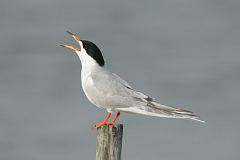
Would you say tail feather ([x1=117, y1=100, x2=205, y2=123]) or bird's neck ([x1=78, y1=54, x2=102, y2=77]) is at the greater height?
bird's neck ([x1=78, y1=54, x2=102, y2=77])

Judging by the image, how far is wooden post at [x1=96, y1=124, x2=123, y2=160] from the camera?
256 inches

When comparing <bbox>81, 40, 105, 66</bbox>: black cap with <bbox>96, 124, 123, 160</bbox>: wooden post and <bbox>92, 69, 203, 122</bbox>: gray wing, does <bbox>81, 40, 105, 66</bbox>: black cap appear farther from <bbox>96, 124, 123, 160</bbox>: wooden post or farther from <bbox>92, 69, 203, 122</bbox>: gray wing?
<bbox>96, 124, 123, 160</bbox>: wooden post

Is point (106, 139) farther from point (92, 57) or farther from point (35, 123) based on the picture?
point (35, 123)

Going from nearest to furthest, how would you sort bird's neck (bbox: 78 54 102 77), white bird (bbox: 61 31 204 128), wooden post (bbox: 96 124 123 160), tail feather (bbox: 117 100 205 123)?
1. wooden post (bbox: 96 124 123 160)
2. tail feather (bbox: 117 100 205 123)
3. white bird (bbox: 61 31 204 128)
4. bird's neck (bbox: 78 54 102 77)

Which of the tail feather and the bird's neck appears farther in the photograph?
the bird's neck

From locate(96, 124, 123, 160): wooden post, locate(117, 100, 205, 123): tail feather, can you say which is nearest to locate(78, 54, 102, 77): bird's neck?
locate(117, 100, 205, 123): tail feather

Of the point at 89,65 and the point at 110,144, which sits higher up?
the point at 89,65

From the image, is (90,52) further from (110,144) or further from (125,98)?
(110,144)

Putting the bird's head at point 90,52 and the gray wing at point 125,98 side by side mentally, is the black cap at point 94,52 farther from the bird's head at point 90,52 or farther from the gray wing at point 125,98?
the gray wing at point 125,98

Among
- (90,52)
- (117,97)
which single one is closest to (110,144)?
(117,97)

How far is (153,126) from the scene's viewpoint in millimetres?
13711

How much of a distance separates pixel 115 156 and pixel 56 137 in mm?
6908

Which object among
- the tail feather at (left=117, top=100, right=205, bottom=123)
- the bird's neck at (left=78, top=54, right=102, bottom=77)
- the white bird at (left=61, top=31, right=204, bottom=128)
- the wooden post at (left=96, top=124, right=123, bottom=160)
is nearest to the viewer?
the wooden post at (left=96, top=124, right=123, bottom=160)

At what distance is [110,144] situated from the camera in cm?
651
